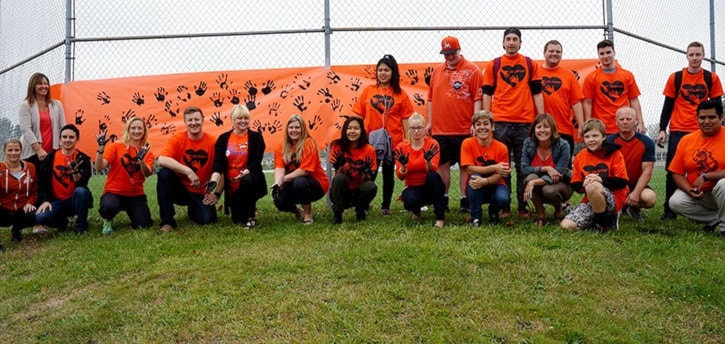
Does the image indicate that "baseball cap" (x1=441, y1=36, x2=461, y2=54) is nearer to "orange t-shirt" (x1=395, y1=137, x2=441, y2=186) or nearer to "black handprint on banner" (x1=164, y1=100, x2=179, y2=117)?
"orange t-shirt" (x1=395, y1=137, x2=441, y2=186)

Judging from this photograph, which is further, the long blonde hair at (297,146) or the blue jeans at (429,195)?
the long blonde hair at (297,146)

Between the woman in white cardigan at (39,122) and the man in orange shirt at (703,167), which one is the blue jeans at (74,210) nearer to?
the woman in white cardigan at (39,122)

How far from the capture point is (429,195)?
6.00m

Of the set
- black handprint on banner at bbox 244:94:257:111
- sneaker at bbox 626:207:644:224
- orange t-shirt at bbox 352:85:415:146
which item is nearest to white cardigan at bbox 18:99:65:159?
black handprint on banner at bbox 244:94:257:111

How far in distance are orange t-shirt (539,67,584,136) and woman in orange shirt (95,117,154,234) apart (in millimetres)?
4700

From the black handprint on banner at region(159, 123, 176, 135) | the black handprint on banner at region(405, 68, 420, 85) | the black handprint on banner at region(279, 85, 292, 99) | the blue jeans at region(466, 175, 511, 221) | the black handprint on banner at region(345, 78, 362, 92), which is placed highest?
the black handprint on banner at region(405, 68, 420, 85)

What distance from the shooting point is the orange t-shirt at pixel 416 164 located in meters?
6.02

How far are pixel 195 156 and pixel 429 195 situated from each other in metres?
2.73

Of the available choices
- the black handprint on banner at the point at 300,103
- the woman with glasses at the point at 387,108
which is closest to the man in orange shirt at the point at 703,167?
the woman with glasses at the point at 387,108

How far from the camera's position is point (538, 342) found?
3.21 metres

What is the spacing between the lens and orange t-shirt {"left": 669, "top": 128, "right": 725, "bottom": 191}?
5.68 meters

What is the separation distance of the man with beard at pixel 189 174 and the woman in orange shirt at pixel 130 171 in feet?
1.14

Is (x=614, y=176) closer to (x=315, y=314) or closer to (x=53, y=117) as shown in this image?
(x=315, y=314)

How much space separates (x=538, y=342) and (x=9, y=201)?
5.98 meters
